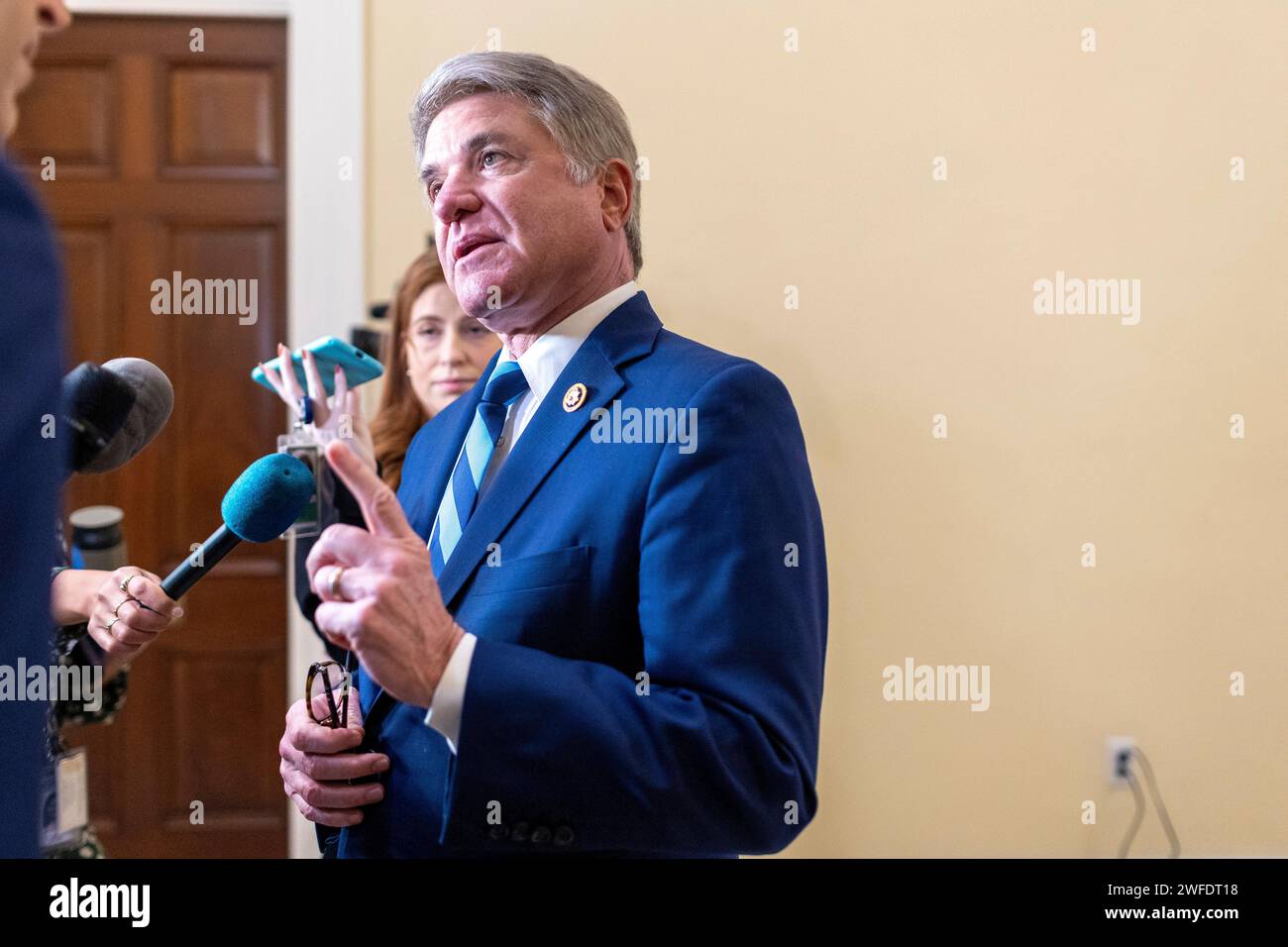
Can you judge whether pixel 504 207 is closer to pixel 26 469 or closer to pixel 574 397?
pixel 574 397

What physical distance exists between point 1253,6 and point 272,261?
2334 millimetres

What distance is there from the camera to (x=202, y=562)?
1.07m

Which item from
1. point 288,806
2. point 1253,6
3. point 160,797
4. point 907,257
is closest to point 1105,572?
point 907,257

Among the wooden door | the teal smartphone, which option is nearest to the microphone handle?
the teal smartphone

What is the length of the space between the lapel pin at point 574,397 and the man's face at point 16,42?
0.51 m

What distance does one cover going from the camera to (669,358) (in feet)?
3.52

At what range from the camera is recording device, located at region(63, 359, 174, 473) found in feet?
3.59

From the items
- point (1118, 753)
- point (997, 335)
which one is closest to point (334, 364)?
point (997, 335)

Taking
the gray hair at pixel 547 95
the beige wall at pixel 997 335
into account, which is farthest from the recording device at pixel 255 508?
the beige wall at pixel 997 335

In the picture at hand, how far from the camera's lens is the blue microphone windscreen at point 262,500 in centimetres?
110

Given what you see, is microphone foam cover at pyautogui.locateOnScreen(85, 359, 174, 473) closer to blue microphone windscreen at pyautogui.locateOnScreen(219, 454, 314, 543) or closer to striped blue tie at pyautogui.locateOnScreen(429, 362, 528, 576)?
blue microphone windscreen at pyautogui.locateOnScreen(219, 454, 314, 543)

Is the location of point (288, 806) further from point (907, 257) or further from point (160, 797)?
point (907, 257)

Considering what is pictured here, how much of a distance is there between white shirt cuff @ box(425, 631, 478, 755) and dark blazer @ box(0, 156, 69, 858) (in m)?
0.31

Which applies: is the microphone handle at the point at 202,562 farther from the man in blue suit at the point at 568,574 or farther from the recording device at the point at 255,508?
the man in blue suit at the point at 568,574
